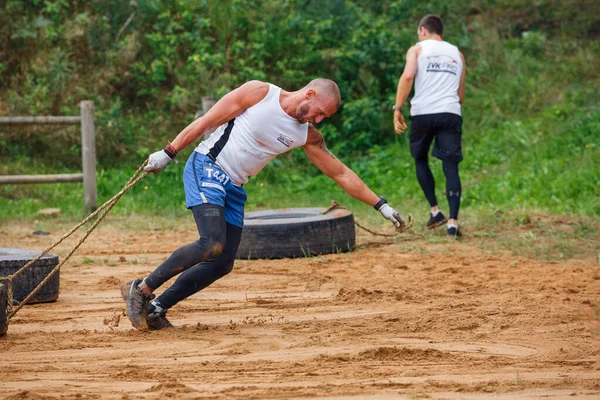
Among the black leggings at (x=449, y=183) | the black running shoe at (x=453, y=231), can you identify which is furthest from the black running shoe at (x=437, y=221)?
the black running shoe at (x=453, y=231)

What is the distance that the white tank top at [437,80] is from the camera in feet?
32.3

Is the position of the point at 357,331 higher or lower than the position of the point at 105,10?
lower

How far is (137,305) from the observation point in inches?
224

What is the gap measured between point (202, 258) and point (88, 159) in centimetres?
714

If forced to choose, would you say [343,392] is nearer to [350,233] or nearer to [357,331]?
[357,331]

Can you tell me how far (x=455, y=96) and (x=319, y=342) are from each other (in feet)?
17.2

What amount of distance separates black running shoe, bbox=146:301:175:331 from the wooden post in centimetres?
672

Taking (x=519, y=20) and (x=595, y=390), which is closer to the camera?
(x=595, y=390)

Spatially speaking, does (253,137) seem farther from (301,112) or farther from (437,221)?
(437,221)

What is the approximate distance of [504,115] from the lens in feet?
49.3

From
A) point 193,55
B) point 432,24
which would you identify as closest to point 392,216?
point 432,24

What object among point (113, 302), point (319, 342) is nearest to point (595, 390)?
point (319, 342)

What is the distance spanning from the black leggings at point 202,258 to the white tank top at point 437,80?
15.0 feet

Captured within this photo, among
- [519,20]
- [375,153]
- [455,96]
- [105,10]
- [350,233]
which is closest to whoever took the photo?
[350,233]
